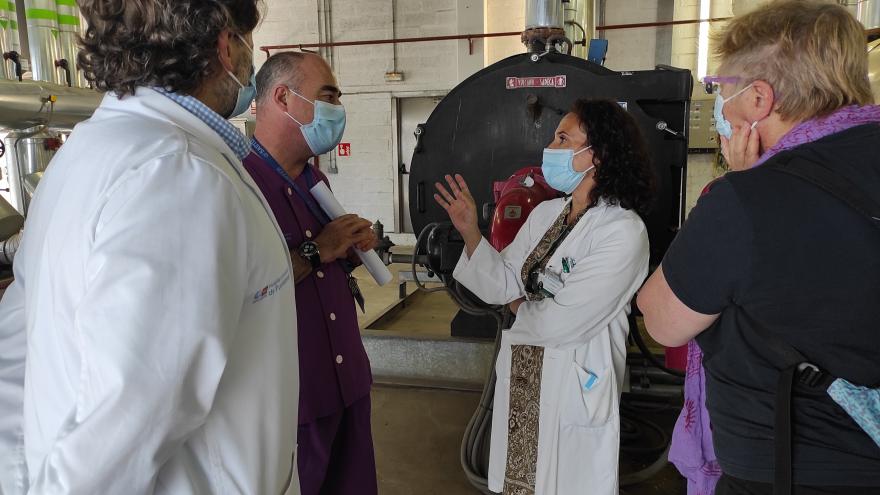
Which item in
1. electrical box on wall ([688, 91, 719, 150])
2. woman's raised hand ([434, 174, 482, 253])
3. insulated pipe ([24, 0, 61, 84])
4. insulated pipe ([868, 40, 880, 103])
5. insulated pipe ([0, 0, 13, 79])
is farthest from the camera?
electrical box on wall ([688, 91, 719, 150])

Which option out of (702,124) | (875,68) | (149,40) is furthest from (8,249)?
(702,124)

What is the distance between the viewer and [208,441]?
2.39 feet

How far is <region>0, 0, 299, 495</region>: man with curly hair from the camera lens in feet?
2.03

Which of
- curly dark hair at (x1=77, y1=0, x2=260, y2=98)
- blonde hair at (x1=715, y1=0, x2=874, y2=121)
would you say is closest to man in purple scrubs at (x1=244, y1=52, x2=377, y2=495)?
curly dark hair at (x1=77, y1=0, x2=260, y2=98)

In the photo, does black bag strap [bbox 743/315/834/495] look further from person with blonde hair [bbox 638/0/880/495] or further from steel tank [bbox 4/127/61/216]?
steel tank [bbox 4/127/61/216]

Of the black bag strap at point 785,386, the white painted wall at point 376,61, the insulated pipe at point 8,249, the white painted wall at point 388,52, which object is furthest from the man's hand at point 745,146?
the white painted wall at point 376,61

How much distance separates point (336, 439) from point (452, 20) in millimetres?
6154

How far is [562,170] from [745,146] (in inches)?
30.5

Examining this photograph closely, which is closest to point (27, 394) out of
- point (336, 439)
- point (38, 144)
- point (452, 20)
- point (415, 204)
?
point (336, 439)

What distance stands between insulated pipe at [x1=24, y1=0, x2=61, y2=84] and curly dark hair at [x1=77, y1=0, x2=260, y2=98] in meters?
3.09

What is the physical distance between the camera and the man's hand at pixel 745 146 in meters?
0.99

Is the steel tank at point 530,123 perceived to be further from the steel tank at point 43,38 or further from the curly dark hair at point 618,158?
the steel tank at point 43,38

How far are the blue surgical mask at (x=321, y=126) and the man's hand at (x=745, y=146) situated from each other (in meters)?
1.02

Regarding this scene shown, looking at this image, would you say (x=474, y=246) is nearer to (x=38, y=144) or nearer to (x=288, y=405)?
(x=288, y=405)
